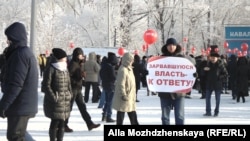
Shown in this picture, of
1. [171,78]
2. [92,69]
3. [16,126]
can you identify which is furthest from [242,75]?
[16,126]

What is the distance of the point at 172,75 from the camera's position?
8.95 m

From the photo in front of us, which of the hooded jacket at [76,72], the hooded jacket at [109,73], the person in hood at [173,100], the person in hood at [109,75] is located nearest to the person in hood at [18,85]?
the person in hood at [173,100]

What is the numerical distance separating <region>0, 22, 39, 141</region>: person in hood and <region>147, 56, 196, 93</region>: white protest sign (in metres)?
3.09

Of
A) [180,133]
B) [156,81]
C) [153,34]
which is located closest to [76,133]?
[156,81]

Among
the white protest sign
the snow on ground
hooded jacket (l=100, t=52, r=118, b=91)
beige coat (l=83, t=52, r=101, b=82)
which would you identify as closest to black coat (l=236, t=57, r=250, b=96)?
the snow on ground

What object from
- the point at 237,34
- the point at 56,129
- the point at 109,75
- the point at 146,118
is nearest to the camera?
the point at 56,129

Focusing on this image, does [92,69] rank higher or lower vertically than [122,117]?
higher

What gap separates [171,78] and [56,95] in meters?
2.03

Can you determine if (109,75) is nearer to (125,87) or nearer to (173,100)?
(125,87)

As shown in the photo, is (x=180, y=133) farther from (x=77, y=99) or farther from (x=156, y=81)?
(x=77, y=99)

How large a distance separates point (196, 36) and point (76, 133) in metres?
45.3

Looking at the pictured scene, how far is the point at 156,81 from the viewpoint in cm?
900

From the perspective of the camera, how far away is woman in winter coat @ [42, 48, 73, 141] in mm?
8086

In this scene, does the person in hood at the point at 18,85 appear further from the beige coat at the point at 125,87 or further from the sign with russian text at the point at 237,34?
the sign with russian text at the point at 237,34
